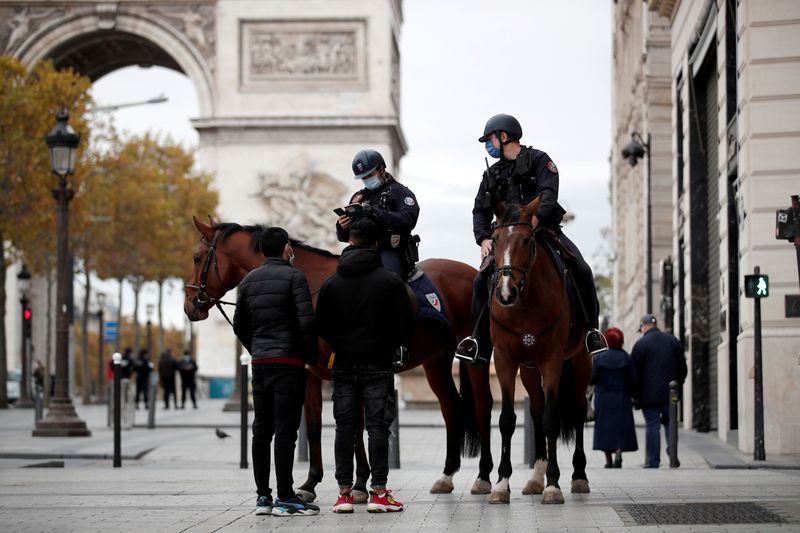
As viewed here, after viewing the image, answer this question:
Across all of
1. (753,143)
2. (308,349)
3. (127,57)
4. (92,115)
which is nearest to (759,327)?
(753,143)

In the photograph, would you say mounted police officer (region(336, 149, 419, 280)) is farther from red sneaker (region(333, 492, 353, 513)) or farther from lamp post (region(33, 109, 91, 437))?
lamp post (region(33, 109, 91, 437))

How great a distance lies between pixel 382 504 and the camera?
12.6 meters

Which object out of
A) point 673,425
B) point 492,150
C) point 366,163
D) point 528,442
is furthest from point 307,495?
point 673,425

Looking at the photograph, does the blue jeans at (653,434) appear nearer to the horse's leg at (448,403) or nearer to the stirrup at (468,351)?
the horse's leg at (448,403)

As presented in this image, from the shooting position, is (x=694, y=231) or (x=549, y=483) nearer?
(x=549, y=483)

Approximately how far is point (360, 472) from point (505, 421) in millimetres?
1247

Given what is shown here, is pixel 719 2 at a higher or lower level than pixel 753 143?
higher

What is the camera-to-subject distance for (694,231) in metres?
30.6

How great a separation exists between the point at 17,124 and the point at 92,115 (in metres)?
7.87

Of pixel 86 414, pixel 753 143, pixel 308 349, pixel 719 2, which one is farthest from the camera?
pixel 86 414

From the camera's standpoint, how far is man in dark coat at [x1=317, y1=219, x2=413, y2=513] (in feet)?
41.9

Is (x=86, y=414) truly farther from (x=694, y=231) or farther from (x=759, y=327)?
(x=759, y=327)

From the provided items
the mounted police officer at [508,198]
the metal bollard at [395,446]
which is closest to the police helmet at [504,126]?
the mounted police officer at [508,198]

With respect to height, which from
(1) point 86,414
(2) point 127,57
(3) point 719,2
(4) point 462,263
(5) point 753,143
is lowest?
(1) point 86,414
